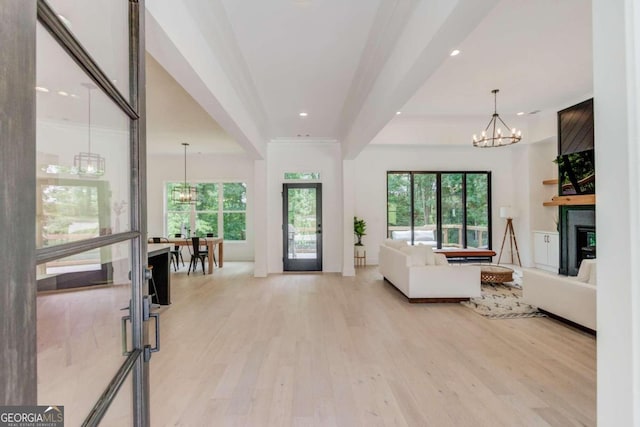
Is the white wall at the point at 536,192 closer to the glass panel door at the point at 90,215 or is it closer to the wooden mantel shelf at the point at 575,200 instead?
the wooden mantel shelf at the point at 575,200

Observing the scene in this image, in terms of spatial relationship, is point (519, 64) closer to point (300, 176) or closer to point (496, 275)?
point (496, 275)

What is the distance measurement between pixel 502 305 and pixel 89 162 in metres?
5.22

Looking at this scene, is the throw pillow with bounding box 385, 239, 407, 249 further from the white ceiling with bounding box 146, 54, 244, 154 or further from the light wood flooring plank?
the white ceiling with bounding box 146, 54, 244, 154

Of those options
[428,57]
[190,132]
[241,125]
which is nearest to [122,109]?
[428,57]

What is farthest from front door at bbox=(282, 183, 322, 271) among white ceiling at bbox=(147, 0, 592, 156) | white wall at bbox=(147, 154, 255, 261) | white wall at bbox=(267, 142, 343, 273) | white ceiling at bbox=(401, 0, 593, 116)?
white ceiling at bbox=(401, 0, 593, 116)

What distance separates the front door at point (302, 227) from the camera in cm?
788

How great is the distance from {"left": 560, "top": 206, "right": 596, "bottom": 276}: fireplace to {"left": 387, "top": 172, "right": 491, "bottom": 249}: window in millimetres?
2225

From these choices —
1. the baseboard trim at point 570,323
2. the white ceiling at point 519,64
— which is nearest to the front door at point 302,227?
the white ceiling at point 519,64

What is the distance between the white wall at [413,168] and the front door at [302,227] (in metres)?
1.51

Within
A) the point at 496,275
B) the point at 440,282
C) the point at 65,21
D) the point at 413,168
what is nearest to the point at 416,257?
the point at 440,282

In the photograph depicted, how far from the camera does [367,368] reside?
288cm

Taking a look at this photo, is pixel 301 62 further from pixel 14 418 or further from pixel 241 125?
pixel 14 418

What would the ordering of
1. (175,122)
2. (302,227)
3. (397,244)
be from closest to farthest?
1. (397,244)
2. (175,122)
3. (302,227)

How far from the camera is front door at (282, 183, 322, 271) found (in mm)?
7875
